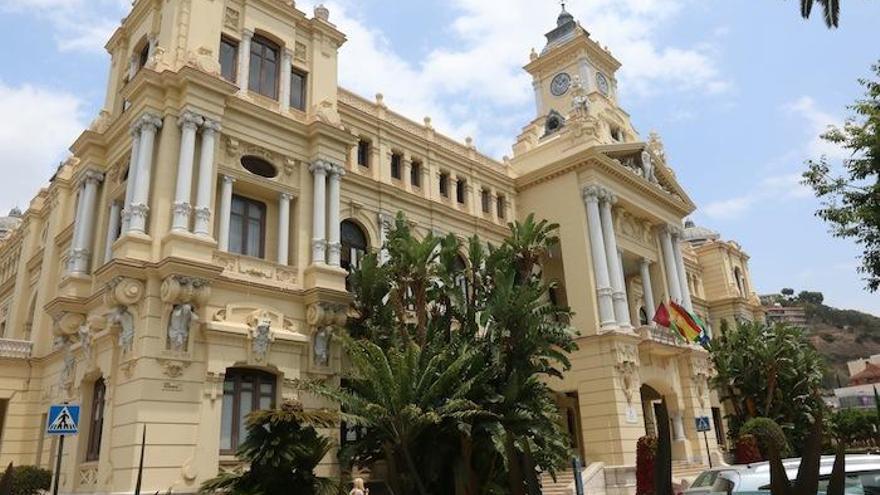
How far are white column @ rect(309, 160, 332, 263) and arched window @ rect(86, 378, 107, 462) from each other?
749 cm

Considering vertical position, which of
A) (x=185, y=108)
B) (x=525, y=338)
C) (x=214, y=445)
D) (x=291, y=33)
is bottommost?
(x=214, y=445)

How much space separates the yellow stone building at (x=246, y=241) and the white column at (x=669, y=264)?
0.36ft

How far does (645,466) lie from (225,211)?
15.9 m

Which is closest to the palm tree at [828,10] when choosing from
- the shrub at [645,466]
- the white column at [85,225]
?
the shrub at [645,466]

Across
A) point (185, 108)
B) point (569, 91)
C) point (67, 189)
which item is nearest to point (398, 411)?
point (185, 108)

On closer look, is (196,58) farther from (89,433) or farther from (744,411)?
(744,411)

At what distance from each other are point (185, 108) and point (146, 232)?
160 inches

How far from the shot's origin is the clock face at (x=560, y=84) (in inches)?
1667

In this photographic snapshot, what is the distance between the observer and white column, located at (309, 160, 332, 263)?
22688 millimetres

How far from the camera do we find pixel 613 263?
3250 cm

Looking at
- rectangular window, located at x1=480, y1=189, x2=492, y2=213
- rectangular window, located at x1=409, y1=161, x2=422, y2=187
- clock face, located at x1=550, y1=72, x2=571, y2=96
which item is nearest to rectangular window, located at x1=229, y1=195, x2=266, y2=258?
rectangular window, located at x1=409, y1=161, x2=422, y2=187

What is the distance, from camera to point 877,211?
16594 millimetres

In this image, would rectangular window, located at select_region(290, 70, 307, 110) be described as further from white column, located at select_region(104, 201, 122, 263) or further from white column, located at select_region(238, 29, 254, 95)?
white column, located at select_region(104, 201, 122, 263)

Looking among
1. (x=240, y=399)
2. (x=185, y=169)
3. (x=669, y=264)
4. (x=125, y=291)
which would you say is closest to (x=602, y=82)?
(x=669, y=264)
